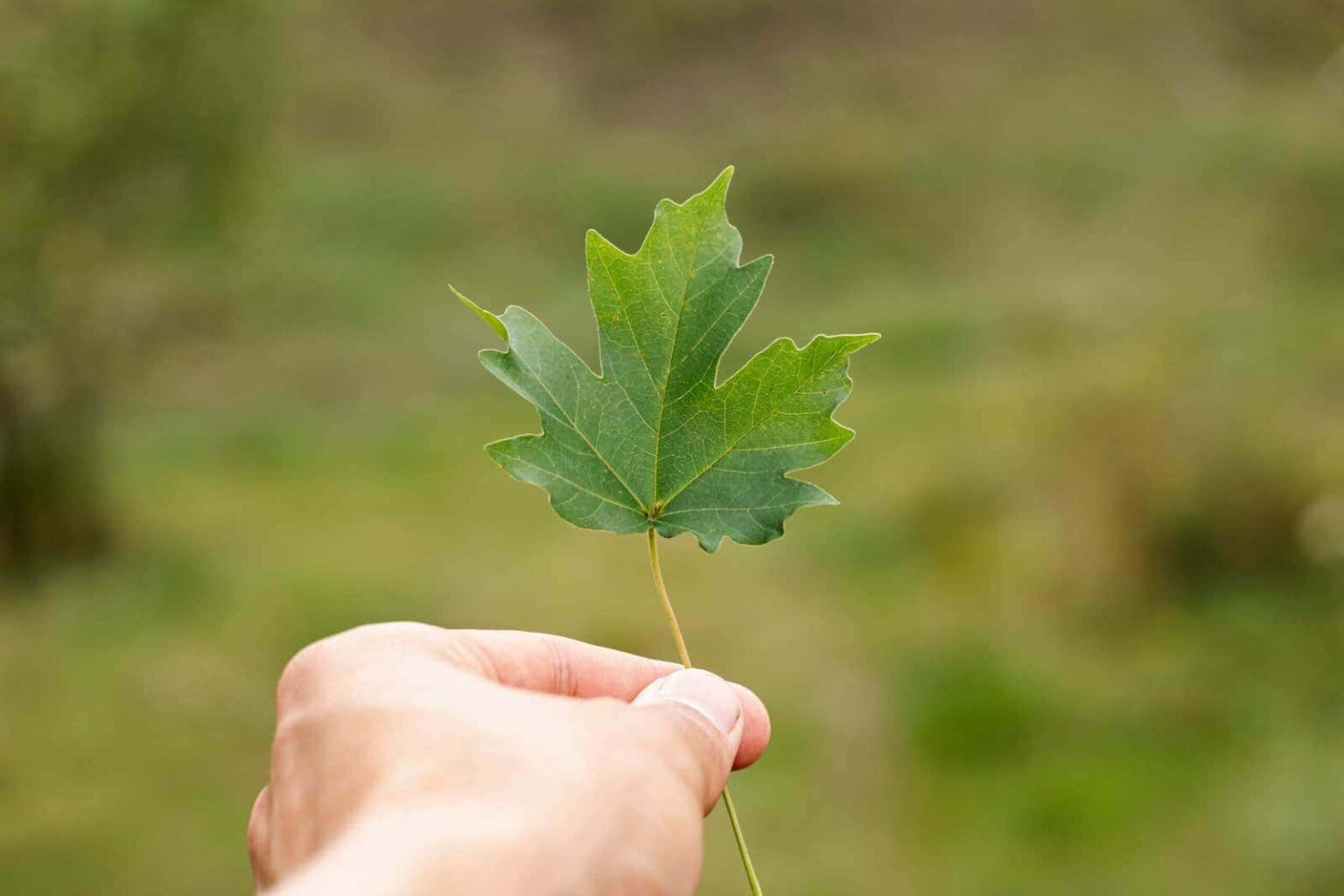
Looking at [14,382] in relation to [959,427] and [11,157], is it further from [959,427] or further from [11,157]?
[959,427]

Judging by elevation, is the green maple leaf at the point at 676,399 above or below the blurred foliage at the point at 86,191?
above

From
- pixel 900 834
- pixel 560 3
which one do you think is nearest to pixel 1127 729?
pixel 900 834

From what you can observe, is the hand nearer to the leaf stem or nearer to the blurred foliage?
the leaf stem

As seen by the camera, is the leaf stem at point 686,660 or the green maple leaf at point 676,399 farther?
the green maple leaf at point 676,399

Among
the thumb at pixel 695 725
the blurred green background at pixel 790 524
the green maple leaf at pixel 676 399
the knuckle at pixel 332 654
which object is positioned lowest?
the blurred green background at pixel 790 524

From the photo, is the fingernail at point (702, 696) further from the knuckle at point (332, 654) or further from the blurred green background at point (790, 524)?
the blurred green background at point (790, 524)

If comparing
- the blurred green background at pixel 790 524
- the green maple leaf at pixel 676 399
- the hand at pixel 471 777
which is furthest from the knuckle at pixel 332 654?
the blurred green background at pixel 790 524

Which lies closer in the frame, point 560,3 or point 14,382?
point 14,382
